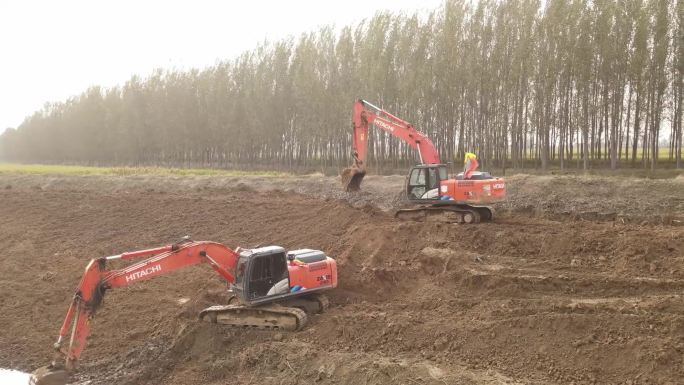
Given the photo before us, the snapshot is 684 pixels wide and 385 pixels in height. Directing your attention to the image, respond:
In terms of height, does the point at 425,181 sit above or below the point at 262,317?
above

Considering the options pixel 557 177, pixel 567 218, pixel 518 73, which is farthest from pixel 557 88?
pixel 567 218

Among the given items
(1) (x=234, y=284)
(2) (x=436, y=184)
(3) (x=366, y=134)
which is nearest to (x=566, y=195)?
(2) (x=436, y=184)

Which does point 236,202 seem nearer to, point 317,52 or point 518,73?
point 518,73

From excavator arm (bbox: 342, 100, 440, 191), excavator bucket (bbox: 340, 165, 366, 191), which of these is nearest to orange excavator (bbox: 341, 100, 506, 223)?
excavator arm (bbox: 342, 100, 440, 191)

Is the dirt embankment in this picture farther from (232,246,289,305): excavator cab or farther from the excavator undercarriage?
(232,246,289,305): excavator cab

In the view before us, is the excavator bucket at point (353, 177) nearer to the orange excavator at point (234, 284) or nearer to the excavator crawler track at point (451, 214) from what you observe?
the excavator crawler track at point (451, 214)

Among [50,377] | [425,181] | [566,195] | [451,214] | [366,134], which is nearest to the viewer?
[50,377]

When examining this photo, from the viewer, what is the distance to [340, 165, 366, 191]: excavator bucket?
63.6 ft

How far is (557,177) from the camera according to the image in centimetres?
2064

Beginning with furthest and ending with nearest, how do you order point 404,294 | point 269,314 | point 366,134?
point 366,134 → point 404,294 → point 269,314

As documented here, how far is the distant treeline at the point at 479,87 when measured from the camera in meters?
28.0

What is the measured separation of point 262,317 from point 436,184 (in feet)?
27.6

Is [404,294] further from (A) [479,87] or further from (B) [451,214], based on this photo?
(A) [479,87]

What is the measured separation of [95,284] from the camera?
9.15 meters
